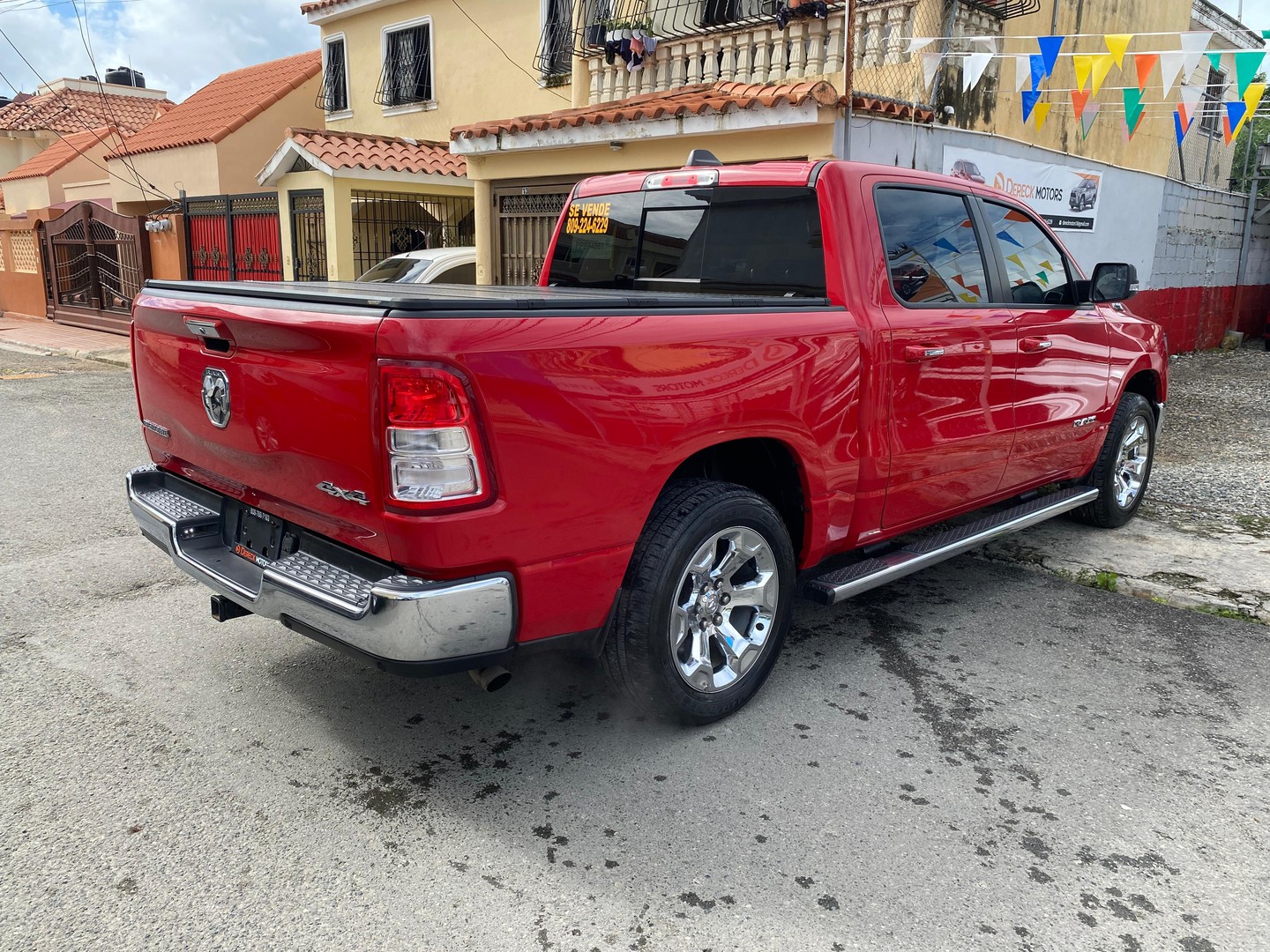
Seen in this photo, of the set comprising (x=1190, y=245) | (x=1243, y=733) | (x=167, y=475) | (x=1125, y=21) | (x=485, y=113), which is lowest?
(x=1243, y=733)

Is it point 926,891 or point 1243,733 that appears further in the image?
point 1243,733

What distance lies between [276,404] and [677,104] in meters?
7.30

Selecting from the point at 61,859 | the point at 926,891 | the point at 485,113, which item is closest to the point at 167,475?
the point at 61,859

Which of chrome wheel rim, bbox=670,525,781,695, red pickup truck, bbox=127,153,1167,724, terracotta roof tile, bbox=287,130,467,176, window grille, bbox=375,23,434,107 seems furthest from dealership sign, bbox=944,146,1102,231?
window grille, bbox=375,23,434,107

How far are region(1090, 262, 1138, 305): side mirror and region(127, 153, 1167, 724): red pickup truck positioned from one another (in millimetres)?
19

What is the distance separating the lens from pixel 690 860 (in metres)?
2.58

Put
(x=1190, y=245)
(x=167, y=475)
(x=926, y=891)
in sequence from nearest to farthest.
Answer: (x=926, y=891)
(x=167, y=475)
(x=1190, y=245)

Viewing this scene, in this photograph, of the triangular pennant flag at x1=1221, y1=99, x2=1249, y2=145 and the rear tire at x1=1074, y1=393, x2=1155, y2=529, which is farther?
the triangular pennant flag at x1=1221, y1=99, x2=1249, y2=145

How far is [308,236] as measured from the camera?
13547 mm

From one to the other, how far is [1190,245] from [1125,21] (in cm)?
377

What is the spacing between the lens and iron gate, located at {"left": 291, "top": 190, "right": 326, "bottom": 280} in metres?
13.2

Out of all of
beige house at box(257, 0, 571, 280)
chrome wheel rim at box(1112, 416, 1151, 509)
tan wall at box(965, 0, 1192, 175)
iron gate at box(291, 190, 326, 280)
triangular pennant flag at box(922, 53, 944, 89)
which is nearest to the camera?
chrome wheel rim at box(1112, 416, 1151, 509)

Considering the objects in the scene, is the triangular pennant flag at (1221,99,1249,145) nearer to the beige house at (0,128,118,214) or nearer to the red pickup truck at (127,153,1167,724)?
the red pickup truck at (127,153,1167,724)

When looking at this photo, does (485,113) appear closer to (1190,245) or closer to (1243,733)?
(1190,245)
